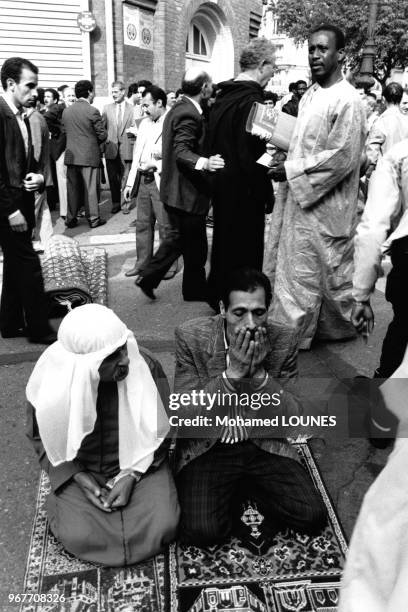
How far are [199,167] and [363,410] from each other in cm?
193

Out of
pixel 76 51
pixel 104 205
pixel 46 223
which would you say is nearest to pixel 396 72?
pixel 76 51

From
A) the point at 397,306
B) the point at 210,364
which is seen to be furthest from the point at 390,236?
the point at 210,364

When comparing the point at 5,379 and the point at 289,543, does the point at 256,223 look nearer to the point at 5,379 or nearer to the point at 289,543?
the point at 5,379

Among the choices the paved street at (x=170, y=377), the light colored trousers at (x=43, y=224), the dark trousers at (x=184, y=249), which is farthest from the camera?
the light colored trousers at (x=43, y=224)

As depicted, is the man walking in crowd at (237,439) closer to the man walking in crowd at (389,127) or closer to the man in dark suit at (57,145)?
the man walking in crowd at (389,127)

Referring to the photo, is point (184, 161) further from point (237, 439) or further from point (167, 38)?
point (167, 38)

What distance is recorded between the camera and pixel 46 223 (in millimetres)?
5043

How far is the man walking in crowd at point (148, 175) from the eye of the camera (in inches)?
202

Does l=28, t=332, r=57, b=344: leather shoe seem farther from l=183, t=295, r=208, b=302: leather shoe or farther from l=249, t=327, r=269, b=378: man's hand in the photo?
l=249, t=327, r=269, b=378: man's hand

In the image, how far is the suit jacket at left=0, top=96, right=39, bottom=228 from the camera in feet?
11.8

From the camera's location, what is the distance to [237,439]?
2.44 metres

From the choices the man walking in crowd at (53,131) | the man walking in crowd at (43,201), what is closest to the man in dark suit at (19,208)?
the man walking in crowd at (43,201)

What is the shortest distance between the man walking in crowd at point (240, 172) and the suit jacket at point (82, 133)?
3.35 meters

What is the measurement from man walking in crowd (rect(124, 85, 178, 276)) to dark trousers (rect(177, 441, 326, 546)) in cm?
285
